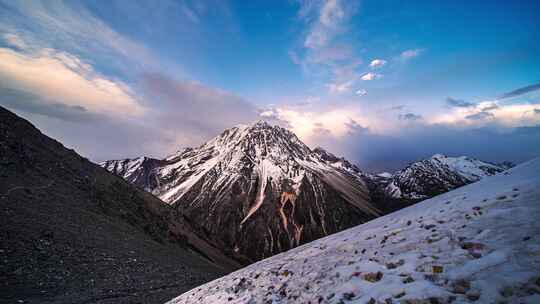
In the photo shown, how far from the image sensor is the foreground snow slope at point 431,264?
5889mm

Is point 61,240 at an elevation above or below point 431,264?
below

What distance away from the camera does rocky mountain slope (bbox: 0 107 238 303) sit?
48.4ft

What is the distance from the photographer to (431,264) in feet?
25.0

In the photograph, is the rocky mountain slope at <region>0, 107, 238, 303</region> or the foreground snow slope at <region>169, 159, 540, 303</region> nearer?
the foreground snow slope at <region>169, 159, 540, 303</region>

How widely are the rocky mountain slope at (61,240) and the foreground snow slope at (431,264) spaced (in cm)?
760

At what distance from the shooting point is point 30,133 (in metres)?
38.3

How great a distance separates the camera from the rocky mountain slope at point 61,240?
48.4 ft

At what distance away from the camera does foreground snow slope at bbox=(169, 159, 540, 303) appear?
5.89m

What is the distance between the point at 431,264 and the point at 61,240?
25593 millimetres

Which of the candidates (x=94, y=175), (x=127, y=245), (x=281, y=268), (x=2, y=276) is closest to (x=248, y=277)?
(x=281, y=268)

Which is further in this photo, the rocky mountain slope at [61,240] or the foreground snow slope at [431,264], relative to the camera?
the rocky mountain slope at [61,240]

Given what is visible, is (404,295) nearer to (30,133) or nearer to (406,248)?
(406,248)

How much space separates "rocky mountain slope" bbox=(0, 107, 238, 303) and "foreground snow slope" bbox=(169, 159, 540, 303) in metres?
7.60

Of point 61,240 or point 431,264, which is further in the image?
point 61,240
